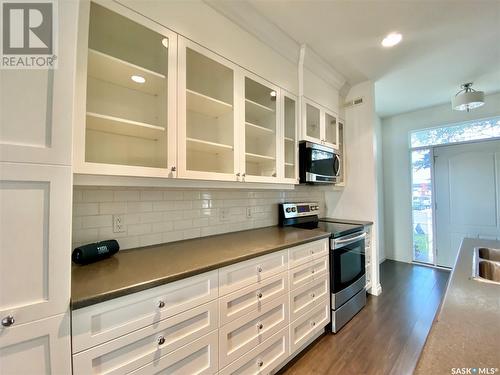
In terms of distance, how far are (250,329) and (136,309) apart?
2.42 ft

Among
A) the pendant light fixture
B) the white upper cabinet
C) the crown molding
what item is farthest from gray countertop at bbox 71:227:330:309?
the pendant light fixture

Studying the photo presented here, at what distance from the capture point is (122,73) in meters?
1.33

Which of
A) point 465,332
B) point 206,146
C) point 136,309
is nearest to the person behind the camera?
point 465,332

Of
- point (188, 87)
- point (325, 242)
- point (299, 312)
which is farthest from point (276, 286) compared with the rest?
point (188, 87)

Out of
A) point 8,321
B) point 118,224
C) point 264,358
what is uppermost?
point 118,224

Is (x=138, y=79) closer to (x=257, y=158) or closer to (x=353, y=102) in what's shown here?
(x=257, y=158)

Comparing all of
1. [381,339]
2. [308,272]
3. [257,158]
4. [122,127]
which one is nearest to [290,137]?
[257,158]

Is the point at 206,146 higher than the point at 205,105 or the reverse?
the reverse

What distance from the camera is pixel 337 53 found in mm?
2340

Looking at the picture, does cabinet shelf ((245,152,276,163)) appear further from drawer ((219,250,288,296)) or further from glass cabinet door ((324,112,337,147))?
glass cabinet door ((324,112,337,147))

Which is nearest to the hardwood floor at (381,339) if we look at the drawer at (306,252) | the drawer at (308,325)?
the drawer at (308,325)

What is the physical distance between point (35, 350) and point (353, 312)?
2.45m

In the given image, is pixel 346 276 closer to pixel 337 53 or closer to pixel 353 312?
pixel 353 312

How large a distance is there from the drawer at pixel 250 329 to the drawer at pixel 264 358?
33mm
